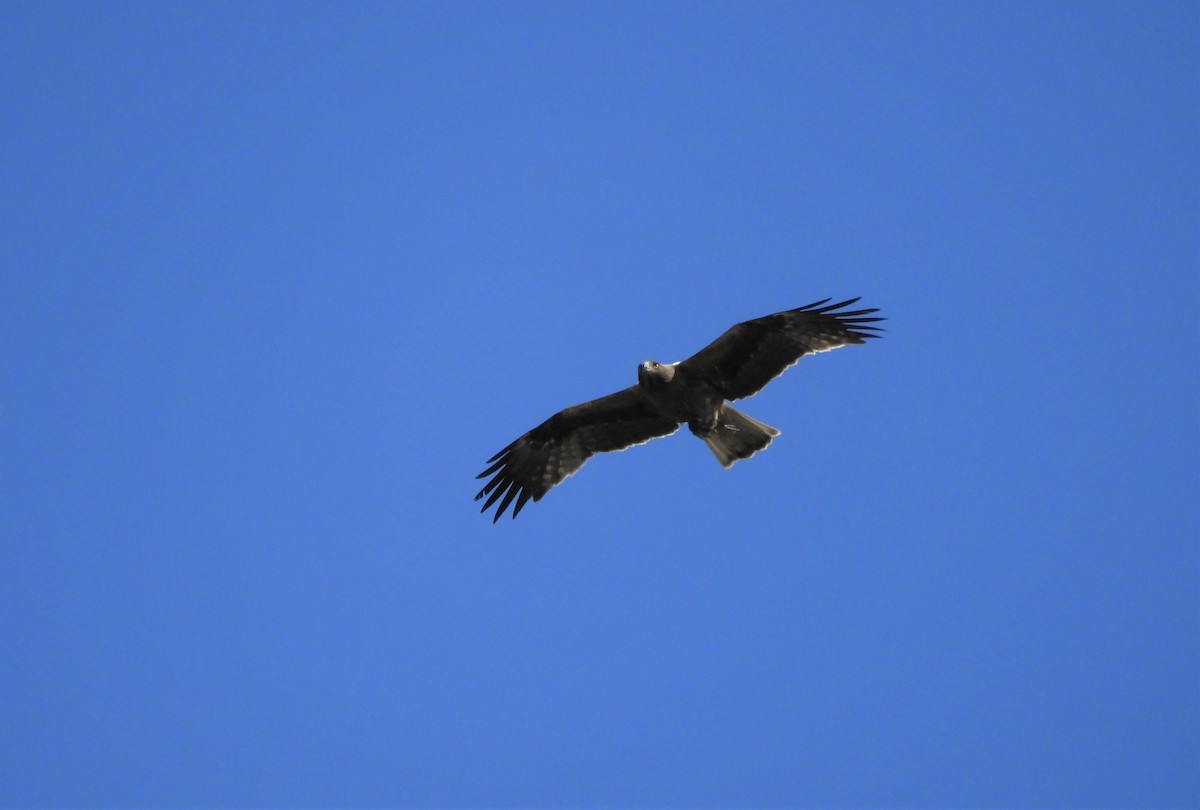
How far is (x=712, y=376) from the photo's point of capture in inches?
455

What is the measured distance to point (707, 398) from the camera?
1160cm

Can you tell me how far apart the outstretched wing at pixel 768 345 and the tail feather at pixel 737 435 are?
0.82 ft

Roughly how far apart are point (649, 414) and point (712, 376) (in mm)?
887

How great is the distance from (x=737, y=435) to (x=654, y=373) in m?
1.16

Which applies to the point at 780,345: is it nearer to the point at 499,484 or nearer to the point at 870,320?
the point at 870,320

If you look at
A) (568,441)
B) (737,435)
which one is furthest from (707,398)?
(568,441)

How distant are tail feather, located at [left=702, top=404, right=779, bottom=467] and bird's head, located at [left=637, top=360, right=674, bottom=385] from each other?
2.27ft

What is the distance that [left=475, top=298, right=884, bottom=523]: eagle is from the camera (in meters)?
11.4

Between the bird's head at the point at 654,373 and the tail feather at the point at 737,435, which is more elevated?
the bird's head at the point at 654,373

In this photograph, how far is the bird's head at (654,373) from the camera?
1134cm

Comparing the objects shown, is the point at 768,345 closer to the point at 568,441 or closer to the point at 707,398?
the point at 707,398

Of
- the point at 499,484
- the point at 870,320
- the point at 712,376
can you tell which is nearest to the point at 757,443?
the point at 712,376

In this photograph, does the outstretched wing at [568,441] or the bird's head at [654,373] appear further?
the outstretched wing at [568,441]

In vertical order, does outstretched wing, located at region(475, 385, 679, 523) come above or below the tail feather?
above
